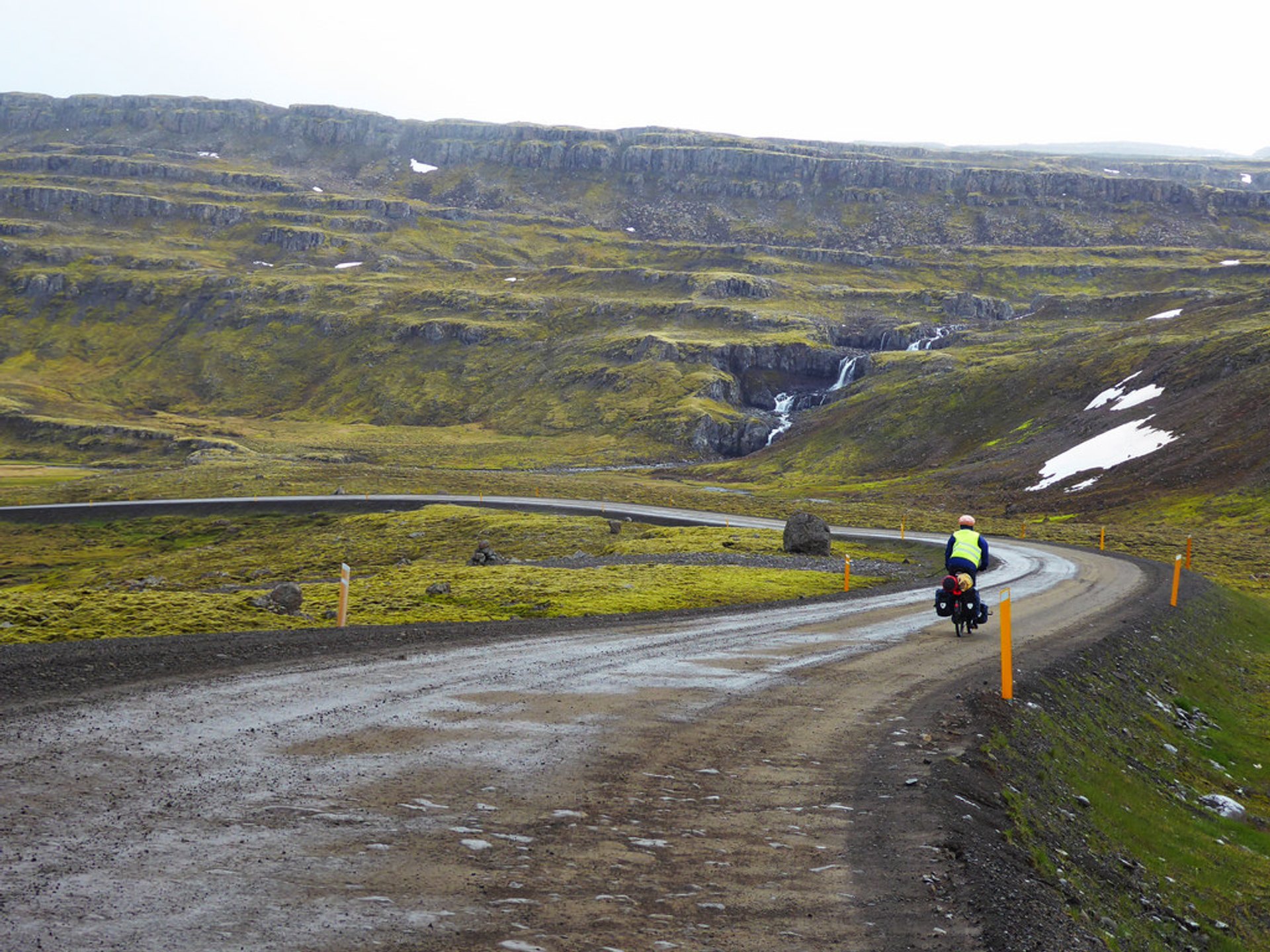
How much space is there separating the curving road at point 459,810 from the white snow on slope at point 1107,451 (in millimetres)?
80712

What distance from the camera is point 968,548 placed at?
22484 millimetres

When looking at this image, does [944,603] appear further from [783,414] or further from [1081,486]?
[783,414]

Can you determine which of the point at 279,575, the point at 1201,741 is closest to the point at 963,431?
the point at 279,575

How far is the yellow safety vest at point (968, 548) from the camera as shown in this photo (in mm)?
22453

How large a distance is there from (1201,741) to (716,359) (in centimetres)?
16262

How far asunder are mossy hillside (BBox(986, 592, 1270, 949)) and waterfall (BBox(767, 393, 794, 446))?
124m

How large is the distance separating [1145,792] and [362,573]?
43849 millimetres

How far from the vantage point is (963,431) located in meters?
118

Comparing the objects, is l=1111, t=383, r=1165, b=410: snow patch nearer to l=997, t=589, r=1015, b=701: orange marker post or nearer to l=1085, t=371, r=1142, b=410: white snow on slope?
l=1085, t=371, r=1142, b=410: white snow on slope

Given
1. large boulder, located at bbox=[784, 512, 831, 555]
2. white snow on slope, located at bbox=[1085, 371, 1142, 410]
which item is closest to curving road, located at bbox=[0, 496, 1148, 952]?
large boulder, located at bbox=[784, 512, 831, 555]

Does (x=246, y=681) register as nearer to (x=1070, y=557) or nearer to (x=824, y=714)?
(x=824, y=714)

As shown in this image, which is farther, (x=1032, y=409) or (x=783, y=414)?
(x=783, y=414)

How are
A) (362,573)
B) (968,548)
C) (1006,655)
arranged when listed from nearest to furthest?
(1006,655), (968,548), (362,573)

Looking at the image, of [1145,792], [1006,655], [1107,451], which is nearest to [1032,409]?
[1107,451]
